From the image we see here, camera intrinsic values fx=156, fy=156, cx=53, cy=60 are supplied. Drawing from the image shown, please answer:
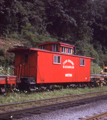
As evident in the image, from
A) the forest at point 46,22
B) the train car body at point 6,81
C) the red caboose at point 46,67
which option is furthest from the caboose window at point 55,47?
the train car body at point 6,81

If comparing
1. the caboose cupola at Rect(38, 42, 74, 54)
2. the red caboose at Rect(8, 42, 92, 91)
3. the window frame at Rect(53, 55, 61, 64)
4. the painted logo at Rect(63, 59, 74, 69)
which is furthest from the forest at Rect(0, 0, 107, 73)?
the painted logo at Rect(63, 59, 74, 69)

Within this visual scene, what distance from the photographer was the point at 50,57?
12.3m

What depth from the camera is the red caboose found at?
1141cm

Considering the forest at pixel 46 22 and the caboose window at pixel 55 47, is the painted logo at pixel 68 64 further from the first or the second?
the forest at pixel 46 22

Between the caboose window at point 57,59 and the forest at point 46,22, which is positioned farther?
the forest at point 46,22

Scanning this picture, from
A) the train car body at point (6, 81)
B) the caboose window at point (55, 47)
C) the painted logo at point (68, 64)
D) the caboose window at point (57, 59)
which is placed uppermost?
the caboose window at point (55, 47)

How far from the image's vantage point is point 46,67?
1199cm

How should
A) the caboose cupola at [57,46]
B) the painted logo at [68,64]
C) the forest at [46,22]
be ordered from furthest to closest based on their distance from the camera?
the forest at [46,22] → the caboose cupola at [57,46] → the painted logo at [68,64]

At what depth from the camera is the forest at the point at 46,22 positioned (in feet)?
65.0

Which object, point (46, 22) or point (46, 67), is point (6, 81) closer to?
point (46, 67)

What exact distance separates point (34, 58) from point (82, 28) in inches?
797

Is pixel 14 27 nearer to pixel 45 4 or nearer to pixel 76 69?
pixel 45 4

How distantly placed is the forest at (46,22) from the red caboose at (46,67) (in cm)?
400

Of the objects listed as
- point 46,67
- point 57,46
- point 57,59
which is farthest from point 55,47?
point 46,67
